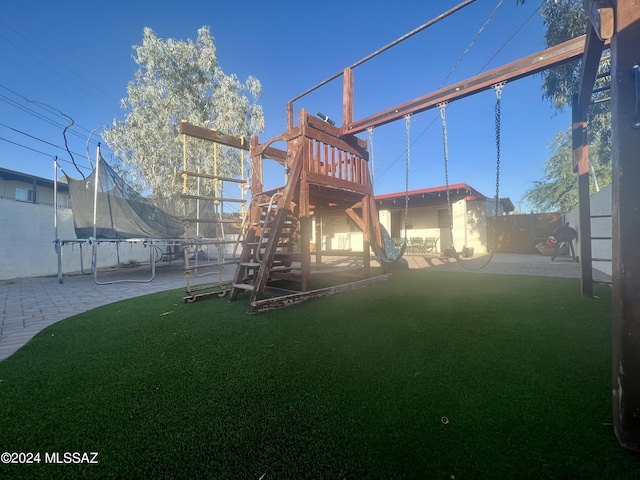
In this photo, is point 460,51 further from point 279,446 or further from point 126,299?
point 126,299

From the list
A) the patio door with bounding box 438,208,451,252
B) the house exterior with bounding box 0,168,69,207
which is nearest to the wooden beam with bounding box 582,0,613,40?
the patio door with bounding box 438,208,451,252

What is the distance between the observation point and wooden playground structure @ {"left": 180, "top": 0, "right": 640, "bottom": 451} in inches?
42.4

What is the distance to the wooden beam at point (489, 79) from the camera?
2818mm

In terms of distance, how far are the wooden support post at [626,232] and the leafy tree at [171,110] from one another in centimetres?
1386

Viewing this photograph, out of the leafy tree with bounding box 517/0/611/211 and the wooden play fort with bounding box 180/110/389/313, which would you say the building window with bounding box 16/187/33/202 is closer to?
the wooden play fort with bounding box 180/110/389/313

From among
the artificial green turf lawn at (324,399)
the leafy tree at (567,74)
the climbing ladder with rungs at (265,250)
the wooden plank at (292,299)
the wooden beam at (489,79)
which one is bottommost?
the artificial green turf lawn at (324,399)

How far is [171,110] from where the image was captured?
1298cm

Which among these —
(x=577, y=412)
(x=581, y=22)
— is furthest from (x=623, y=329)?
(x=581, y=22)

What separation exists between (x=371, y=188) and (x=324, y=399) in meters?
4.25

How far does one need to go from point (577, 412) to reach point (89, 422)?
2.45 meters

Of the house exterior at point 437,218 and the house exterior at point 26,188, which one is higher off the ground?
the house exterior at point 26,188

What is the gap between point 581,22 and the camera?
7445 mm

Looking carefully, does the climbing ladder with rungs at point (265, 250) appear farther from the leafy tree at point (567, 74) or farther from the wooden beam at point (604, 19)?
the leafy tree at point (567, 74)

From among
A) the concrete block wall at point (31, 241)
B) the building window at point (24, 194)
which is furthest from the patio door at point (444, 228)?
the building window at point (24, 194)
